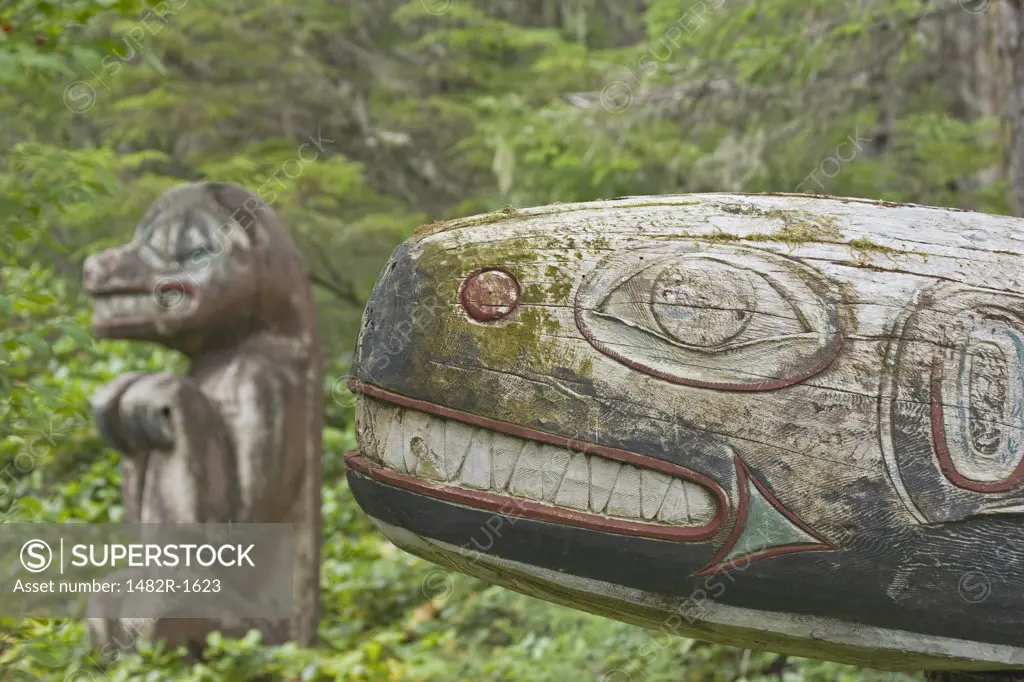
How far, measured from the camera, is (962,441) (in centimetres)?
101

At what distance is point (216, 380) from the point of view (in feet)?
13.9

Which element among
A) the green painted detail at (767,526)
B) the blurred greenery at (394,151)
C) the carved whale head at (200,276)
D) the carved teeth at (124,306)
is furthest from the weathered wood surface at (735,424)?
the carved teeth at (124,306)

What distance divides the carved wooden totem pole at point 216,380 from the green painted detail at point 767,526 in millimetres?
3482

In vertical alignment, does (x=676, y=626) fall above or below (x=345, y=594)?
above

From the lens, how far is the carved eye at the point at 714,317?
3.38 ft

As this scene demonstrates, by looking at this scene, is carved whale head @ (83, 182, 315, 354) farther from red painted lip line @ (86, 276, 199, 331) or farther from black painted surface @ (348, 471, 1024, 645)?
black painted surface @ (348, 471, 1024, 645)

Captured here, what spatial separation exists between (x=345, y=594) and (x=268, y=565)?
2.75 feet

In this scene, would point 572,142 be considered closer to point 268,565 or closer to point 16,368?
point 268,565

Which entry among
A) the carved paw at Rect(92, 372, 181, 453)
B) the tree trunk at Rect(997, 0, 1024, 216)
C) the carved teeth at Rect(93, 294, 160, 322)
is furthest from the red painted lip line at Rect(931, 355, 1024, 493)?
the carved teeth at Rect(93, 294, 160, 322)

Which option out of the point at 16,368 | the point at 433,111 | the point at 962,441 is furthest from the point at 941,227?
the point at 433,111

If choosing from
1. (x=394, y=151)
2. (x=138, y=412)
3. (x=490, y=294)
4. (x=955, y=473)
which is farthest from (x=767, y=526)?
(x=394, y=151)

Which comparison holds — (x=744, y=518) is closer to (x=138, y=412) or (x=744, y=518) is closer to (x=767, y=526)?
(x=767, y=526)

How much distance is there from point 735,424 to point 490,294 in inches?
12.8
